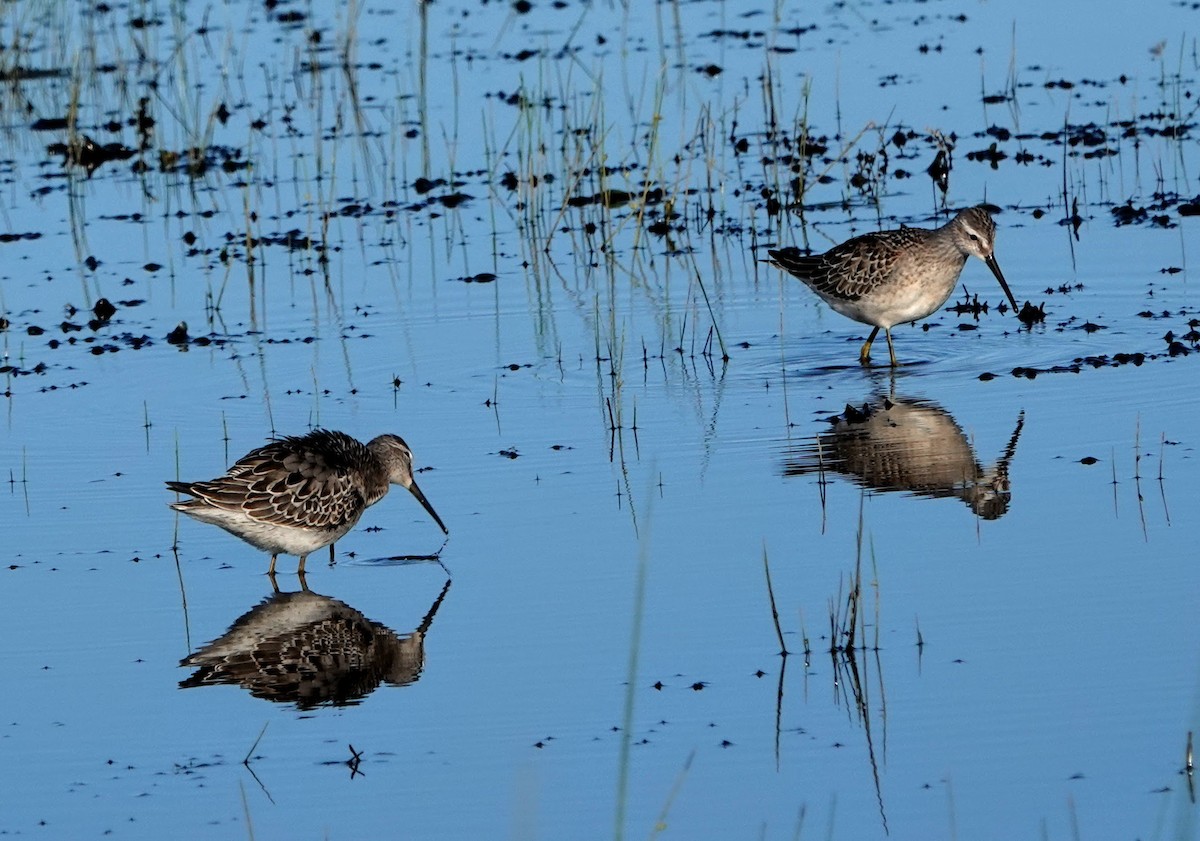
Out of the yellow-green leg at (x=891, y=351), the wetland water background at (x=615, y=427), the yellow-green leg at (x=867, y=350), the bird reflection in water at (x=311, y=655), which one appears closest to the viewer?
the wetland water background at (x=615, y=427)

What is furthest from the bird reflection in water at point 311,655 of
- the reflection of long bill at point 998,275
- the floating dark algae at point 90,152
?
the floating dark algae at point 90,152

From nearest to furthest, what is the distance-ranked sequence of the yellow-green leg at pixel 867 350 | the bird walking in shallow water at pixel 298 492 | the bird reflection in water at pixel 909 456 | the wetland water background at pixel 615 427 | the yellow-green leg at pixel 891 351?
the wetland water background at pixel 615 427 → the bird walking in shallow water at pixel 298 492 → the bird reflection in water at pixel 909 456 → the yellow-green leg at pixel 891 351 → the yellow-green leg at pixel 867 350

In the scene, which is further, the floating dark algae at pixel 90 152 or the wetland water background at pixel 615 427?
the floating dark algae at pixel 90 152

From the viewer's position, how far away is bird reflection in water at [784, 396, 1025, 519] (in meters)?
11.1

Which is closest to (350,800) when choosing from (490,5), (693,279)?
(693,279)

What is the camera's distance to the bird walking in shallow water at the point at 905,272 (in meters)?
14.5

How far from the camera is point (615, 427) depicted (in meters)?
12.5

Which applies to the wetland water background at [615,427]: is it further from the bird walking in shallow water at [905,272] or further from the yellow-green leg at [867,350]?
the bird walking in shallow water at [905,272]

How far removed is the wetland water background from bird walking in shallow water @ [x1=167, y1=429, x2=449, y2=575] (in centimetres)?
27

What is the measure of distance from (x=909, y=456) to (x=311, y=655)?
13.2ft

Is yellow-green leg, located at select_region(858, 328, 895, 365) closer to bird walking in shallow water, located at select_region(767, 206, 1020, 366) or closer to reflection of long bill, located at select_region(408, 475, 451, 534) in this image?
bird walking in shallow water, located at select_region(767, 206, 1020, 366)

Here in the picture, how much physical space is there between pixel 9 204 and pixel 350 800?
13.5 m

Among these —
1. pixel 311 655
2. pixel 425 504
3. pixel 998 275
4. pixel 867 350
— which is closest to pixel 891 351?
pixel 867 350

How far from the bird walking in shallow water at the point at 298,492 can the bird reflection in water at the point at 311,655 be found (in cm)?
48
